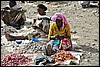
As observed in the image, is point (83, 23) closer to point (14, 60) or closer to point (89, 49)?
point (89, 49)

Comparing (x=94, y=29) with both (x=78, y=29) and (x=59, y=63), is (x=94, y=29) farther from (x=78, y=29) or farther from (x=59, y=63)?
(x=59, y=63)

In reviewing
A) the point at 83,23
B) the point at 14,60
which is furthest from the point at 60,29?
the point at 83,23

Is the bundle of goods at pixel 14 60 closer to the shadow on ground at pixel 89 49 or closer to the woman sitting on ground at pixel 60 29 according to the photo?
Answer: the woman sitting on ground at pixel 60 29

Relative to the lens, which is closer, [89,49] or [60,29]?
[60,29]

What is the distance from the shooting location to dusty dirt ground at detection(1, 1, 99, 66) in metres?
8.02

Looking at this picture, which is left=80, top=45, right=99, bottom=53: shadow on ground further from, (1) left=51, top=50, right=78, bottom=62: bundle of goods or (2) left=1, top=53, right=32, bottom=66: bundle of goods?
(2) left=1, top=53, right=32, bottom=66: bundle of goods

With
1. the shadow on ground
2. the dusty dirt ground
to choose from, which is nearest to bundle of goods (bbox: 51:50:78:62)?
the dusty dirt ground

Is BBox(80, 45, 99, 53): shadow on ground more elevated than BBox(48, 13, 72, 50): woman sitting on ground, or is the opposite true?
BBox(48, 13, 72, 50): woman sitting on ground

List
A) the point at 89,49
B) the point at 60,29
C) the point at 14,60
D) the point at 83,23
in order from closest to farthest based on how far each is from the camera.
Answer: the point at 14,60
the point at 60,29
the point at 89,49
the point at 83,23

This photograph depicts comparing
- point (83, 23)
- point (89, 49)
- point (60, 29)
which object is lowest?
point (89, 49)

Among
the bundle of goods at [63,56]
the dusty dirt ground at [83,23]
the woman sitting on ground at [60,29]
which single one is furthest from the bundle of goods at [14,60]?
the dusty dirt ground at [83,23]

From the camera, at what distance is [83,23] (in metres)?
11.9

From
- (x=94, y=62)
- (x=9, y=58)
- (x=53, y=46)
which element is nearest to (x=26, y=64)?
(x=9, y=58)

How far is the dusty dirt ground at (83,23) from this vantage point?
26.3 feet
